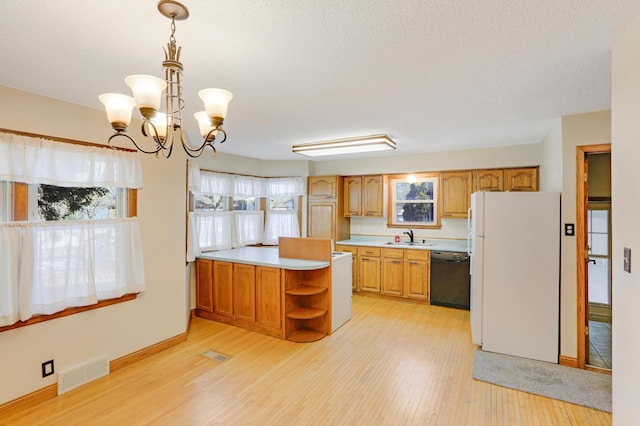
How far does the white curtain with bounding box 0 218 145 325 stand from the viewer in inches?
92.0

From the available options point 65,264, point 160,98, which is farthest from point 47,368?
point 160,98

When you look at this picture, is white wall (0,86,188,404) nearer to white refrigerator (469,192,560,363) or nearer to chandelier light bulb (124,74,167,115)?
chandelier light bulb (124,74,167,115)

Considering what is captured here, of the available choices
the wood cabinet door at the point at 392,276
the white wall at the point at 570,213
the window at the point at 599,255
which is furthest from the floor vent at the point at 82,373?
the window at the point at 599,255

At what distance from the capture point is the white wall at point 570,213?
116 inches

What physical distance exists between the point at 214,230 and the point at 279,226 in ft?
4.27

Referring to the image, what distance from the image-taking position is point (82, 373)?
2.72m

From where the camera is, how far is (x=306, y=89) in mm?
2428

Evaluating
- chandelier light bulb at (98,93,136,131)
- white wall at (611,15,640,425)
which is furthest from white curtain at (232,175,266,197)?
white wall at (611,15,640,425)

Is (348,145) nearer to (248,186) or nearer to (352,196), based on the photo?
(352,196)

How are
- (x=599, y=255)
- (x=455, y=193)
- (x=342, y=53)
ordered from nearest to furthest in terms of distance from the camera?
(x=342, y=53) → (x=599, y=255) → (x=455, y=193)

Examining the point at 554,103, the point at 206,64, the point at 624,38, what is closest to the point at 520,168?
the point at 554,103

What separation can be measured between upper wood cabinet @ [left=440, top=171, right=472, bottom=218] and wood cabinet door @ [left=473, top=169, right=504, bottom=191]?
10cm

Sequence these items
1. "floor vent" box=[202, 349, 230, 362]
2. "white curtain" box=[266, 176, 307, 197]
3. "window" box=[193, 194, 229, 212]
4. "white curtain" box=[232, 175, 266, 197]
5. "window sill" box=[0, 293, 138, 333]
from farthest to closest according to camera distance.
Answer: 1. "white curtain" box=[266, 176, 307, 197]
2. "white curtain" box=[232, 175, 266, 197]
3. "window" box=[193, 194, 229, 212]
4. "floor vent" box=[202, 349, 230, 362]
5. "window sill" box=[0, 293, 138, 333]

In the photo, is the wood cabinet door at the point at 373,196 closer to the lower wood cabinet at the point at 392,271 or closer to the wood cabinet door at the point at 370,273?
the lower wood cabinet at the point at 392,271
